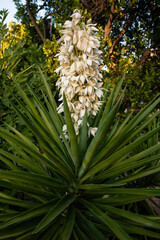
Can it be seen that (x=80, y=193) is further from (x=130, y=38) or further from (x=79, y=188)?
(x=130, y=38)

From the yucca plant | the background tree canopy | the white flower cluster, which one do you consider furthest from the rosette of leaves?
the background tree canopy

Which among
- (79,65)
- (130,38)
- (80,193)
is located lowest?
(80,193)

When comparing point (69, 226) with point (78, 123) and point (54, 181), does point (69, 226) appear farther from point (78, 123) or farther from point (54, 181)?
point (78, 123)

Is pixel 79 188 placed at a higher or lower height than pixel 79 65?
lower

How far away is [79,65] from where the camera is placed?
1035 millimetres

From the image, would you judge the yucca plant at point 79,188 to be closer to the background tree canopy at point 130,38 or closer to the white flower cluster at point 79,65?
the white flower cluster at point 79,65

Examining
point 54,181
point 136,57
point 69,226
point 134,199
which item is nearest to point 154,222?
point 134,199

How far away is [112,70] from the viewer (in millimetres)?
2836

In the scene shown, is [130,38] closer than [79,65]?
No

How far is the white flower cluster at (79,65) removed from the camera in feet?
3.44

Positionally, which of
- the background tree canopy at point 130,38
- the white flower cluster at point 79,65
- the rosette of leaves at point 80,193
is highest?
the background tree canopy at point 130,38

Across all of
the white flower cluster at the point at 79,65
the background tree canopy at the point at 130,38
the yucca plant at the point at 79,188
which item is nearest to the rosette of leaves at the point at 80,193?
the yucca plant at the point at 79,188

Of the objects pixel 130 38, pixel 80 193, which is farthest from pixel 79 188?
pixel 130 38

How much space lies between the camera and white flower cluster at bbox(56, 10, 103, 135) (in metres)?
1.05
